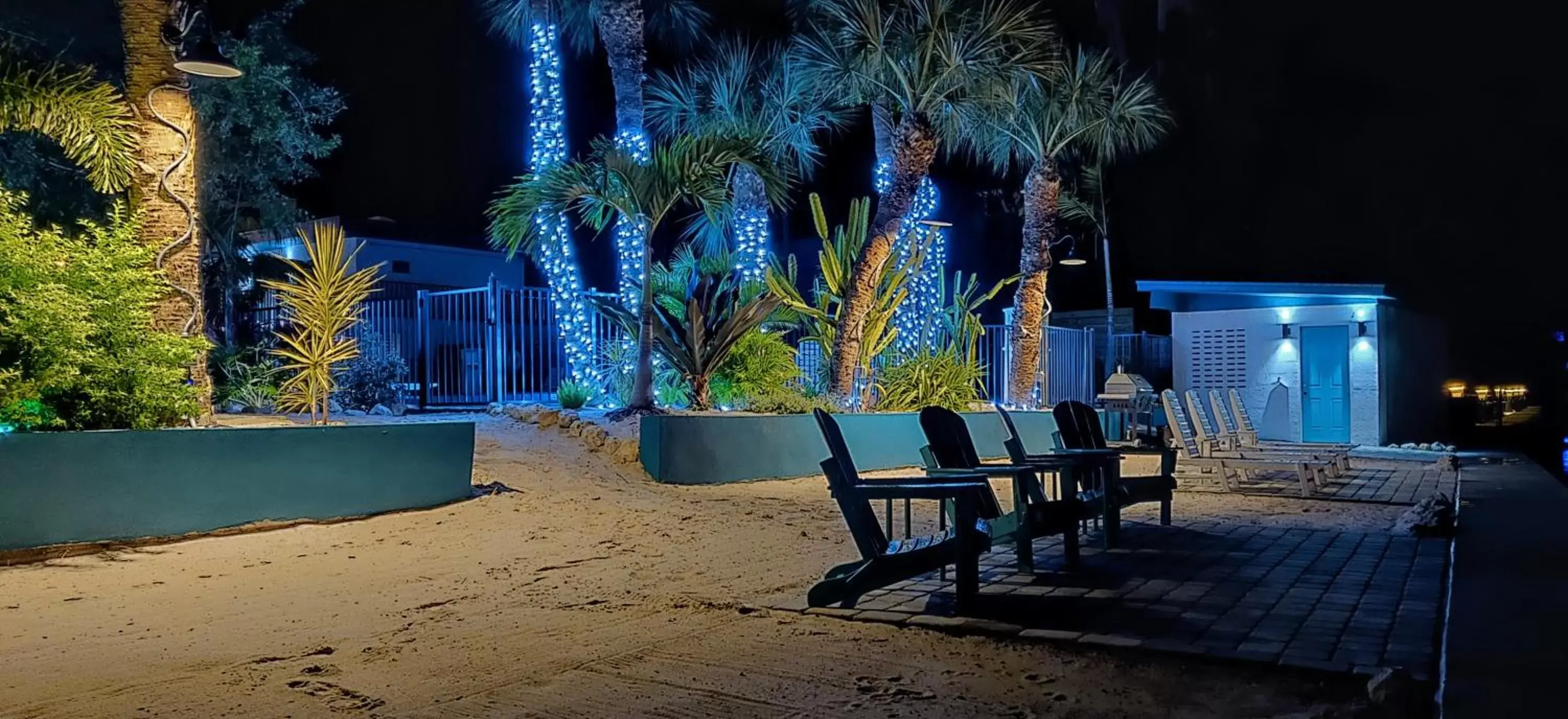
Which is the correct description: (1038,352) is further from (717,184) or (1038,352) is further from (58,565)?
(58,565)

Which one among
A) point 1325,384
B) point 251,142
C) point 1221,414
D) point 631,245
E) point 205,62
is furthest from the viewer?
point 1325,384

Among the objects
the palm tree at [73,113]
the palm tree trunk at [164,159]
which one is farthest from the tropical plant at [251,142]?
the palm tree at [73,113]

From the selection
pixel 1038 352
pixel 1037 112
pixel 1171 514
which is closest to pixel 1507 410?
pixel 1038 352

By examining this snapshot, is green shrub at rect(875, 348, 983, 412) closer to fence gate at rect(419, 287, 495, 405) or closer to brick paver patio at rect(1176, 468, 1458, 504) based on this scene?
brick paver patio at rect(1176, 468, 1458, 504)

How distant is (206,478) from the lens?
7.11 metres

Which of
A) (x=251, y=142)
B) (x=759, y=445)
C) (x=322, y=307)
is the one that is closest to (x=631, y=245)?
(x=759, y=445)

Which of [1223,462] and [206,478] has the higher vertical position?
[206,478]

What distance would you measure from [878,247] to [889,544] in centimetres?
871

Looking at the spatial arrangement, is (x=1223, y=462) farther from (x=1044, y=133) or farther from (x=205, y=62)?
(x=205, y=62)

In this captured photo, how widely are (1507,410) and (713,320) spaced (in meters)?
22.8

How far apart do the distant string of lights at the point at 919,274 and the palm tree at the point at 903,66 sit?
1.68 meters

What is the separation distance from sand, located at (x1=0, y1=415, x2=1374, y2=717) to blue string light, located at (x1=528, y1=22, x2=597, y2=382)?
611cm

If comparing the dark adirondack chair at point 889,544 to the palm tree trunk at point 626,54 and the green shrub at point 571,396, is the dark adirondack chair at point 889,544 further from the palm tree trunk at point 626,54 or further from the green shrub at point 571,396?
the palm tree trunk at point 626,54

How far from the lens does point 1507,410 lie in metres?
25.6
